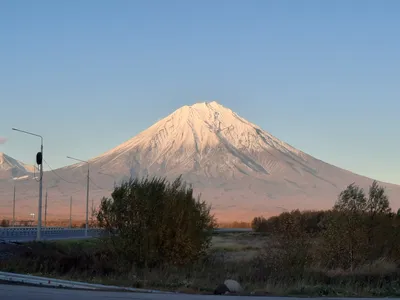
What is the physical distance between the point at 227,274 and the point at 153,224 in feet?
20.2

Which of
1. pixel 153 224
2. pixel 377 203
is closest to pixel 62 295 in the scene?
pixel 153 224

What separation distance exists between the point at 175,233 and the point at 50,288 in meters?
13.4

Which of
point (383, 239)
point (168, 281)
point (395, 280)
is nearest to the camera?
point (168, 281)

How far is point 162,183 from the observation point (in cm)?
3753

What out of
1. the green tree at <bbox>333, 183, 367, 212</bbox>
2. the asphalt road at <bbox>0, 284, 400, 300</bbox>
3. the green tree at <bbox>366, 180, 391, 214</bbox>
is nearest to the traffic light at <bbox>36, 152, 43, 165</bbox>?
the green tree at <bbox>333, 183, 367, 212</bbox>

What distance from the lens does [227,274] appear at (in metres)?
30.9

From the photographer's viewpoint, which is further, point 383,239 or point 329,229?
point 383,239

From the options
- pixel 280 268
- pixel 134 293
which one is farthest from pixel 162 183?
pixel 134 293

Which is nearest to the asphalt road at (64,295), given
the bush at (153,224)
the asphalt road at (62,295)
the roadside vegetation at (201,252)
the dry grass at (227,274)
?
the asphalt road at (62,295)

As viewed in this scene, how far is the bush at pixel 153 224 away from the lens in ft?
115

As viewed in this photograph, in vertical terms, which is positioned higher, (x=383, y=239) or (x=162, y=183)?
(x=162, y=183)

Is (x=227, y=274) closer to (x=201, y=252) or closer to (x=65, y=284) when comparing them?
(x=201, y=252)

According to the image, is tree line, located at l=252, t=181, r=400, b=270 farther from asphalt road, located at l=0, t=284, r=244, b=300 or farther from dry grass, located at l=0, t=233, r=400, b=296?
asphalt road, located at l=0, t=284, r=244, b=300

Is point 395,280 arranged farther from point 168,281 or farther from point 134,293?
point 134,293
